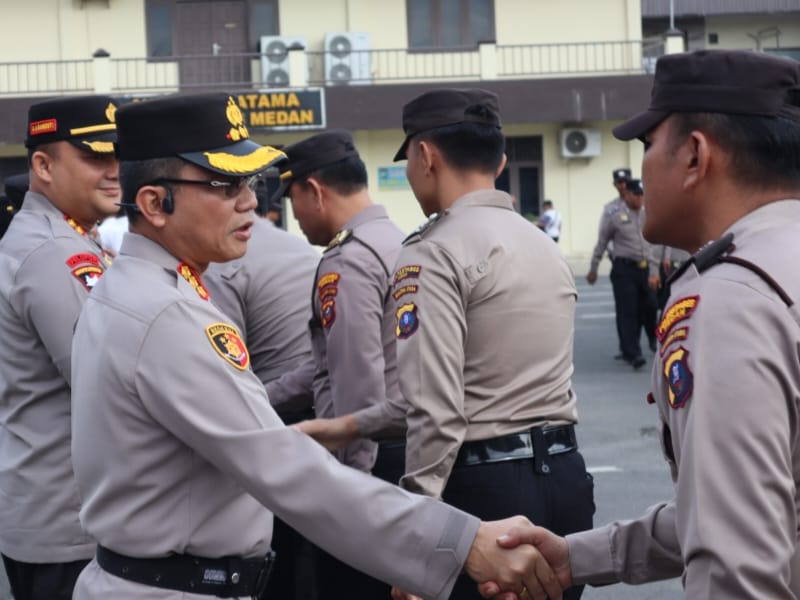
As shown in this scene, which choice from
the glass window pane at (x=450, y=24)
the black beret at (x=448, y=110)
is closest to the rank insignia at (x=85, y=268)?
the black beret at (x=448, y=110)

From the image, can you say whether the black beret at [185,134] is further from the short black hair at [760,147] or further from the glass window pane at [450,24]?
the glass window pane at [450,24]

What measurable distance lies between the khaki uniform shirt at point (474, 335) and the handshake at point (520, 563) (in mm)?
558

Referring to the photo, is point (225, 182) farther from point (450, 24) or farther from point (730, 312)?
point (450, 24)

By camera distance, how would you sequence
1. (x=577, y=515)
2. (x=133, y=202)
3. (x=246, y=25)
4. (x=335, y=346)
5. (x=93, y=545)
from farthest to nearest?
1. (x=246, y=25)
2. (x=335, y=346)
3. (x=577, y=515)
4. (x=93, y=545)
5. (x=133, y=202)

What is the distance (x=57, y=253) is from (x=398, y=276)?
38.9 inches

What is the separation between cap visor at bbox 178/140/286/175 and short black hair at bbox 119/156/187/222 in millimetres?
33

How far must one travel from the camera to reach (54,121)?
13.3ft

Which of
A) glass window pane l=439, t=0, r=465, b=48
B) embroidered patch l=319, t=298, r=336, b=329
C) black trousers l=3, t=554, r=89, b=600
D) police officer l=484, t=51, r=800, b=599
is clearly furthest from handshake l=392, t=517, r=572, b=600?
glass window pane l=439, t=0, r=465, b=48

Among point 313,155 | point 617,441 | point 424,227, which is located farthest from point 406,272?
point 617,441

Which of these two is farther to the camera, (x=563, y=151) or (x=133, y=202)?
(x=563, y=151)

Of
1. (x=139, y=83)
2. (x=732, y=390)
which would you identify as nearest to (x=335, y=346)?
(x=732, y=390)

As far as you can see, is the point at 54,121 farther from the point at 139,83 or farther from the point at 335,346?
the point at 139,83

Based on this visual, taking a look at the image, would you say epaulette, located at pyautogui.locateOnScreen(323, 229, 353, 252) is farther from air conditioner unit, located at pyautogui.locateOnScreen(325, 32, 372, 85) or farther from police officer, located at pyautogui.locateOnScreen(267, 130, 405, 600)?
air conditioner unit, located at pyautogui.locateOnScreen(325, 32, 372, 85)

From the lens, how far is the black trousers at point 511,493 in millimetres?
3799
